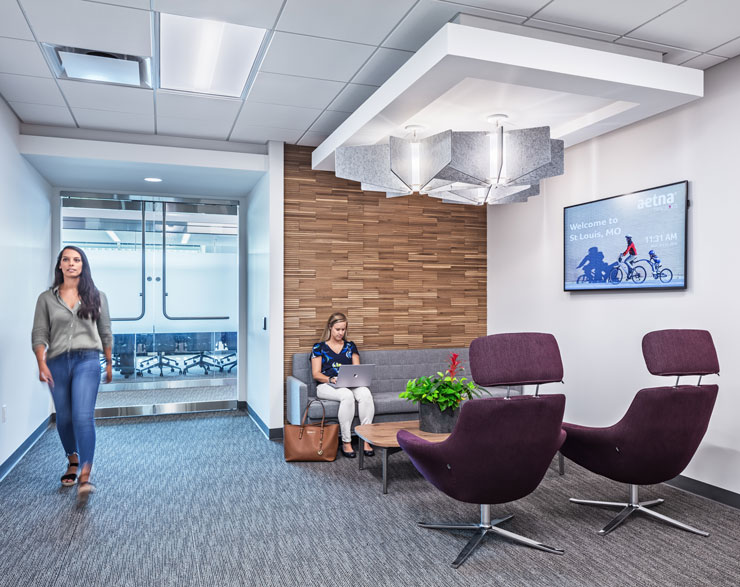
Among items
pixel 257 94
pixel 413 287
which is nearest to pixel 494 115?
pixel 257 94

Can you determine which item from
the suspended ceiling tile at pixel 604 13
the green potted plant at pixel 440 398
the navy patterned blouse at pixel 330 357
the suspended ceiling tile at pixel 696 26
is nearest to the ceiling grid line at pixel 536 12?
the suspended ceiling tile at pixel 604 13

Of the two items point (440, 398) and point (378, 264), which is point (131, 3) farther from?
point (378, 264)

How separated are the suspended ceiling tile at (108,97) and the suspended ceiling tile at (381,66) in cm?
155

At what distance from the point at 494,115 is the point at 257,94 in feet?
5.78

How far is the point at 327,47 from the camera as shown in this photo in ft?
11.3

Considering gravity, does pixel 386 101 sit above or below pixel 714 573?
above

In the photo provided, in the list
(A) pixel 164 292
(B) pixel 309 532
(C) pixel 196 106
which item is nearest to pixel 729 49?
(C) pixel 196 106

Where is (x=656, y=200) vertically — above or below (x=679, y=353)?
above

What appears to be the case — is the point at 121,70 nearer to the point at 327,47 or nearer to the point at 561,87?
the point at 327,47

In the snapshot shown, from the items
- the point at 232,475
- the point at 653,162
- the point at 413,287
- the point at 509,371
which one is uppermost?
the point at 653,162

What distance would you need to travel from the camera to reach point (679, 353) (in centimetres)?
317

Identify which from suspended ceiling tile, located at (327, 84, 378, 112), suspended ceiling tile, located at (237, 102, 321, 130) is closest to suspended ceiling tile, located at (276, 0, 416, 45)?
suspended ceiling tile, located at (327, 84, 378, 112)

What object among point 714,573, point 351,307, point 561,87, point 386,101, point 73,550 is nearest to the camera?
point 714,573

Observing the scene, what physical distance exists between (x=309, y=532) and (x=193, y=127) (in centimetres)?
353
